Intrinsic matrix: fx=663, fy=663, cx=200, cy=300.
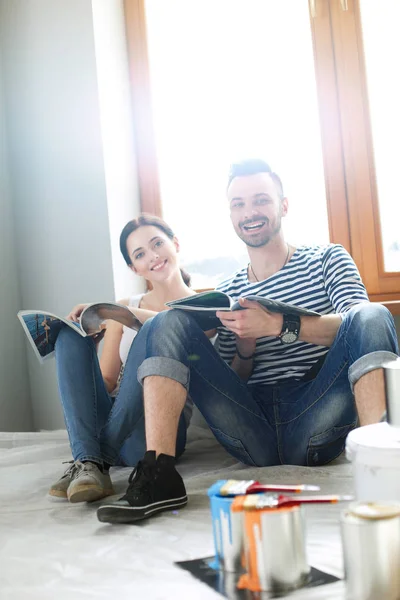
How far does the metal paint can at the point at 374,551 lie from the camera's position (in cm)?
67

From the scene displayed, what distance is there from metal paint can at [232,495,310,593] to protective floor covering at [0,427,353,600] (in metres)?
0.03

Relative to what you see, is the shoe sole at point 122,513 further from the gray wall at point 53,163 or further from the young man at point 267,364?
the gray wall at point 53,163

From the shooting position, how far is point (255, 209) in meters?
1.57

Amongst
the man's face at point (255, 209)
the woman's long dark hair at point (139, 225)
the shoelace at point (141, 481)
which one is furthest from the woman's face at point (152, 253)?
the shoelace at point (141, 481)

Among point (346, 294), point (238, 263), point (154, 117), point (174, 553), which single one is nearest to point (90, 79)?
point (154, 117)

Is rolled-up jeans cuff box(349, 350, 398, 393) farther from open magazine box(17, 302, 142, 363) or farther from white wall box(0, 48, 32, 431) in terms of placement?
white wall box(0, 48, 32, 431)

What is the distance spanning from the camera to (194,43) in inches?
88.7

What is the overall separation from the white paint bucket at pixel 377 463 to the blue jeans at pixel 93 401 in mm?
615

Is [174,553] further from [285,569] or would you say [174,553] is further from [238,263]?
[238,263]

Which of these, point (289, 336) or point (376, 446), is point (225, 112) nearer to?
point (289, 336)

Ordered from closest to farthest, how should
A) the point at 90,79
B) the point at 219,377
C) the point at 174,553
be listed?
1. the point at 174,553
2. the point at 219,377
3. the point at 90,79

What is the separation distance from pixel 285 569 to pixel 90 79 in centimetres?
180

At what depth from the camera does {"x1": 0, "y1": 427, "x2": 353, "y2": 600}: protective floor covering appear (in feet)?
2.81

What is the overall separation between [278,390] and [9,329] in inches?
49.1
